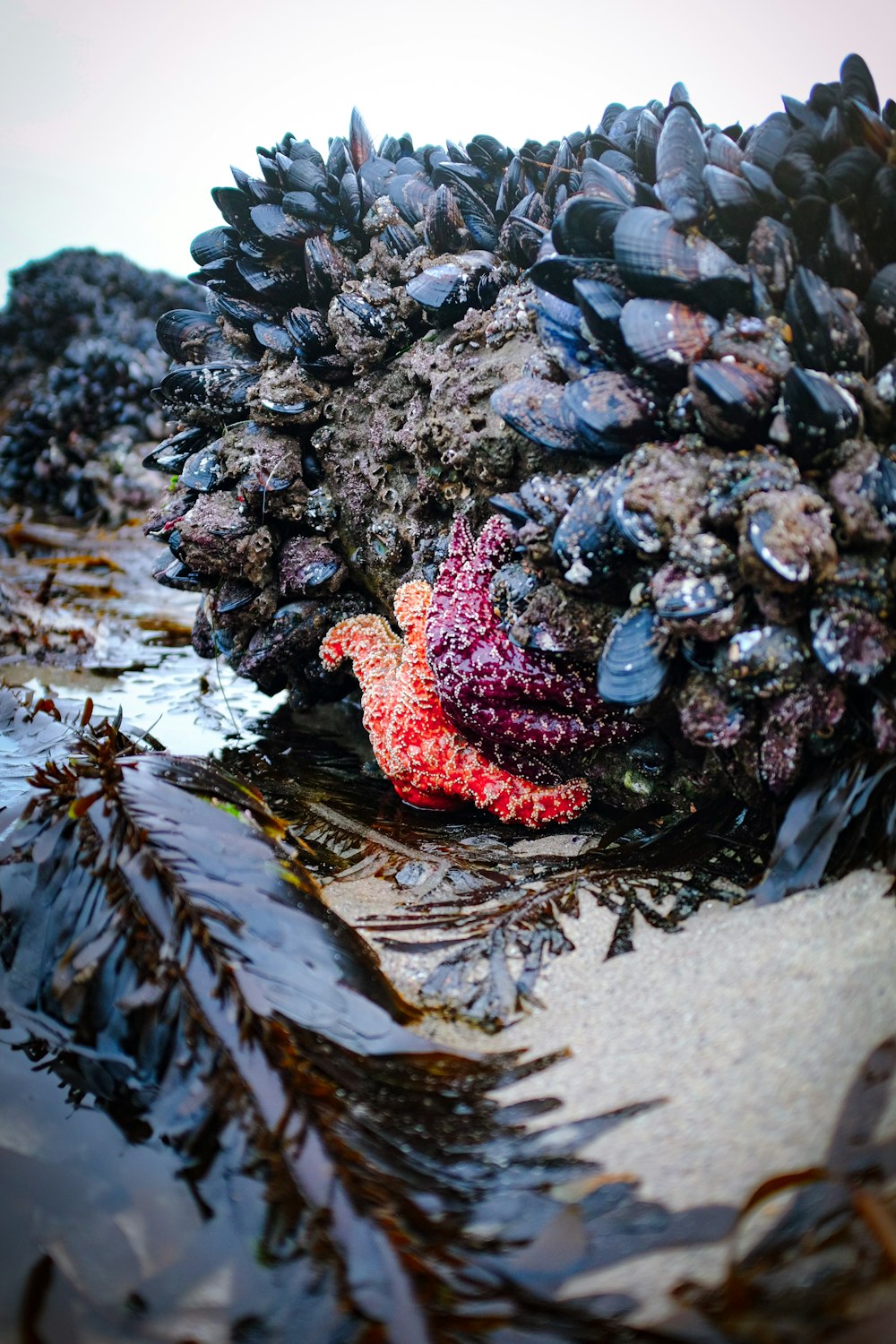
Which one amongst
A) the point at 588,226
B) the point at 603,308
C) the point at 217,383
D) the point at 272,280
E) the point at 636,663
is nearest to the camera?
the point at 636,663

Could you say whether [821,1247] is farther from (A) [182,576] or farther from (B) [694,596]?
(A) [182,576]

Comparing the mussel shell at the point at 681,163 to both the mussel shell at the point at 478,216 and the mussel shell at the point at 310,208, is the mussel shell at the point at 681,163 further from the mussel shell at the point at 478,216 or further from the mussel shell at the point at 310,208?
the mussel shell at the point at 310,208

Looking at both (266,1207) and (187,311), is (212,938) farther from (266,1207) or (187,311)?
(187,311)

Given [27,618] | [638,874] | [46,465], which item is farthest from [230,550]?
[46,465]

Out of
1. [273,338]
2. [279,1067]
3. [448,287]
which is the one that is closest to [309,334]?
[273,338]

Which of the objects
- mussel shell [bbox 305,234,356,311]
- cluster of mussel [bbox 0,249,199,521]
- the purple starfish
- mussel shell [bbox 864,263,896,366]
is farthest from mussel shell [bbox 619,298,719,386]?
cluster of mussel [bbox 0,249,199,521]
